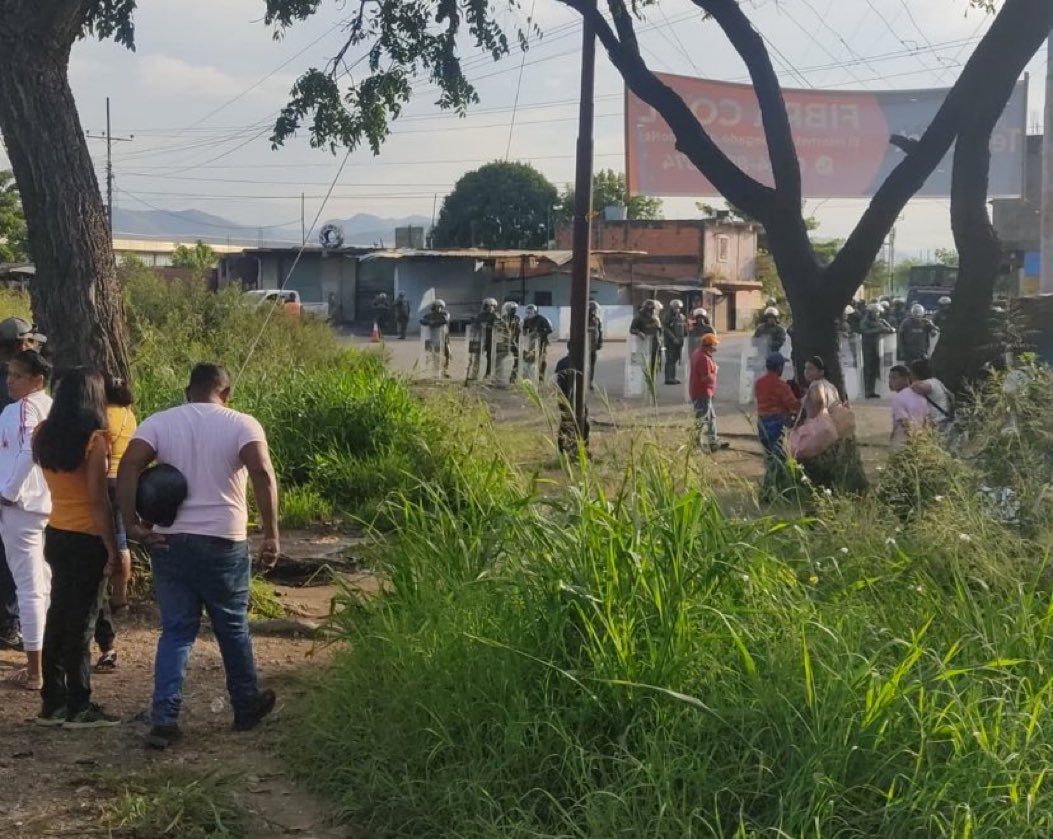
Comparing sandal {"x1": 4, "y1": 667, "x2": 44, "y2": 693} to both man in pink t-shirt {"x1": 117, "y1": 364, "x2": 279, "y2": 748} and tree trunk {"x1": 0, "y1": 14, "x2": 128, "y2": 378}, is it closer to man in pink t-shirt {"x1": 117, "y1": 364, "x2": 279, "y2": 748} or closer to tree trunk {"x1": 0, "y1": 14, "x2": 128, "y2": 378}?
man in pink t-shirt {"x1": 117, "y1": 364, "x2": 279, "y2": 748}

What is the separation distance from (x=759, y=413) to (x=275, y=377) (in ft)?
15.3

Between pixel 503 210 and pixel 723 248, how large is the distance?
885 inches

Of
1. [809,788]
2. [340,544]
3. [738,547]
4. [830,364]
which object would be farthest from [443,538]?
[830,364]

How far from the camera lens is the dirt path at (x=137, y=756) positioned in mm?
4562

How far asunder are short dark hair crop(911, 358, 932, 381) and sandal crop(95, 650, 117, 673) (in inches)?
257

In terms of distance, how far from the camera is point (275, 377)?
12961 millimetres

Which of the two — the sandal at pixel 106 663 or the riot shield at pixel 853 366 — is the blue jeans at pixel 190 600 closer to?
the sandal at pixel 106 663

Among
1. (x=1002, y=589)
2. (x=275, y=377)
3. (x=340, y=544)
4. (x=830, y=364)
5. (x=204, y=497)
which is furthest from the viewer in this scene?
(x=275, y=377)

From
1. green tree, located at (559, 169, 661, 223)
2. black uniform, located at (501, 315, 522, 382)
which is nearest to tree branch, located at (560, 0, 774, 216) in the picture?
black uniform, located at (501, 315, 522, 382)

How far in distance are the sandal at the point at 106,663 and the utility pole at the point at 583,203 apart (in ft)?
25.3

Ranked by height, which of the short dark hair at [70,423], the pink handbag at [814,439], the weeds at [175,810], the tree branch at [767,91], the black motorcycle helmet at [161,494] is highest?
the tree branch at [767,91]

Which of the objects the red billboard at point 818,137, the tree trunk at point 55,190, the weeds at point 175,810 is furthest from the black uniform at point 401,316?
the weeds at point 175,810

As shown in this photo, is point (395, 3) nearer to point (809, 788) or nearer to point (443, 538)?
point (443, 538)

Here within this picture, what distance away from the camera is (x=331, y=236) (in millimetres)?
48875
